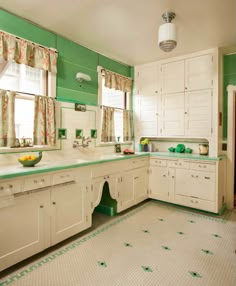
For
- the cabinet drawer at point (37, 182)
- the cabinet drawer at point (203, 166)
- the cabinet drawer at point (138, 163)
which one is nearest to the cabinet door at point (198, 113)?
the cabinet drawer at point (203, 166)

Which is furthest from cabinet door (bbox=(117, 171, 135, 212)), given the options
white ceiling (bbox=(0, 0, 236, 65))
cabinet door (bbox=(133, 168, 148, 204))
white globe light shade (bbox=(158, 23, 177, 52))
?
white ceiling (bbox=(0, 0, 236, 65))

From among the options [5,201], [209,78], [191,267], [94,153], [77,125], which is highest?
[209,78]

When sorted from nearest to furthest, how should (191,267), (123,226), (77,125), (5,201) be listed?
(5,201) → (191,267) → (123,226) → (77,125)

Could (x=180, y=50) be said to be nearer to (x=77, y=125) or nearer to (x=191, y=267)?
(x=77, y=125)

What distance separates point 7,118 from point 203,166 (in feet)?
9.40

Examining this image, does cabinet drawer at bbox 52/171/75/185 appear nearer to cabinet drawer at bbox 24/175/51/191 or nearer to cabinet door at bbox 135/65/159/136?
cabinet drawer at bbox 24/175/51/191

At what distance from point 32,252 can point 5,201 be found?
2.06ft

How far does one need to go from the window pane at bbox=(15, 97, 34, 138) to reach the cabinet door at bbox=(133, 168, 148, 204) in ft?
5.97

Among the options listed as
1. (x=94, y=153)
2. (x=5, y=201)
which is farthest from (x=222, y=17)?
(x=5, y=201)

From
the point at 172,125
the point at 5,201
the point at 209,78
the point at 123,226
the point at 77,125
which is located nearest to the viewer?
the point at 5,201

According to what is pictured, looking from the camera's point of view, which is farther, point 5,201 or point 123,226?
point 123,226

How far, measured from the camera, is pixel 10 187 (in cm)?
191

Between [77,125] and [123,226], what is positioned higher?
[77,125]

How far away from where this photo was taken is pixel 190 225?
2984 millimetres
